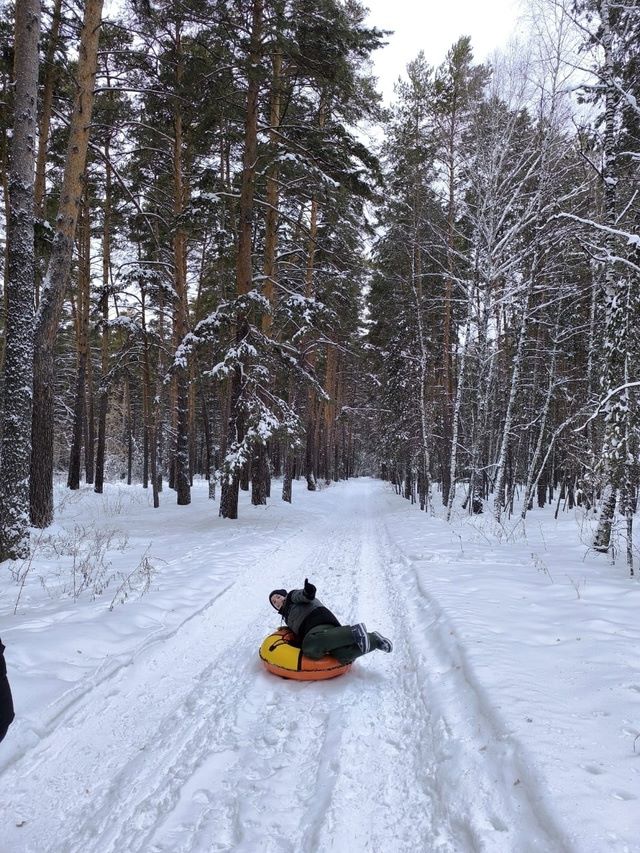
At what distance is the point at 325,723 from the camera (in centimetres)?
328

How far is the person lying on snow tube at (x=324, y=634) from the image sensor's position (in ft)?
12.8

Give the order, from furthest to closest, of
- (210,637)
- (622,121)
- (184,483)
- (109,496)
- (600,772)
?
(109,496)
(184,483)
(622,121)
(210,637)
(600,772)

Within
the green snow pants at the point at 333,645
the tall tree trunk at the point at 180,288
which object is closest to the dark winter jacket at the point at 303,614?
the green snow pants at the point at 333,645

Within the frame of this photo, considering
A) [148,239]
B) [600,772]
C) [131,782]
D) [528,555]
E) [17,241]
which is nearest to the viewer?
[600,772]

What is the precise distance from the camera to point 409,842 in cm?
225

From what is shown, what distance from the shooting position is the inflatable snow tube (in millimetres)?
3867

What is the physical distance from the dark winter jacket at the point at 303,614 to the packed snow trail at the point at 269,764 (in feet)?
1.48

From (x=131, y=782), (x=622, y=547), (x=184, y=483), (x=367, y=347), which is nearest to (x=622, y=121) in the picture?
(x=622, y=547)

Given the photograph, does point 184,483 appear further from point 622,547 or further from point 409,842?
point 409,842

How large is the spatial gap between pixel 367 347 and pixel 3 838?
25097 millimetres

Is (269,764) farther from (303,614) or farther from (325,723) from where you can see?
(303,614)

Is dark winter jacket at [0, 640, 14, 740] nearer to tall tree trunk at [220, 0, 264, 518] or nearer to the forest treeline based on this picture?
the forest treeline

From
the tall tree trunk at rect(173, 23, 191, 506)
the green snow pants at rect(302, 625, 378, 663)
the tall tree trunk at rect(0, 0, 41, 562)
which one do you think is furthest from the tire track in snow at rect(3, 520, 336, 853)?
the tall tree trunk at rect(173, 23, 191, 506)

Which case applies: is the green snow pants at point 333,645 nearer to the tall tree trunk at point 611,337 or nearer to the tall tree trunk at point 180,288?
the tall tree trunk at point 611,337
